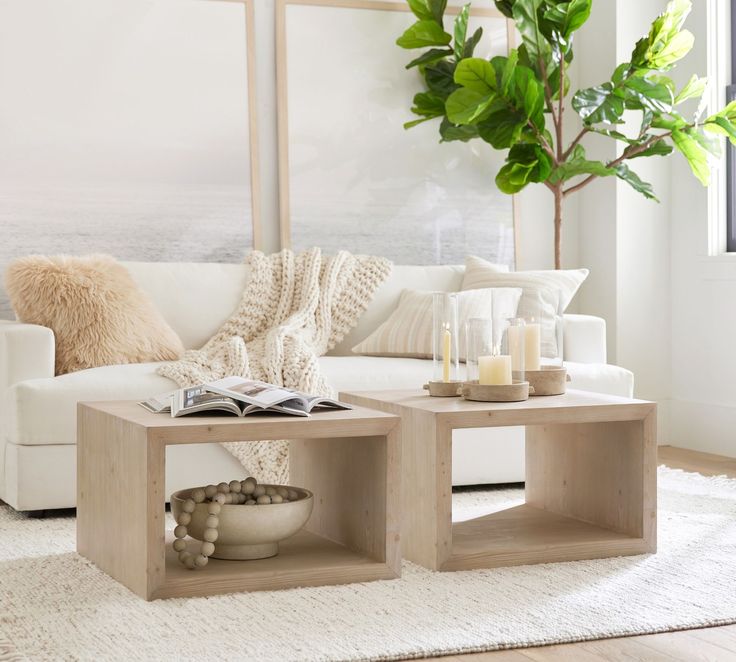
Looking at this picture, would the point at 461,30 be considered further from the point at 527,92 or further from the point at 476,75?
the point at 527,92

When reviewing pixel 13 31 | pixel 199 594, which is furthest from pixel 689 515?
pixel 13 31

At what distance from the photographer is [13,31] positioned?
4.27 m

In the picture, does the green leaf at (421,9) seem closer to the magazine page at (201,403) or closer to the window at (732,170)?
the window at (732,170)

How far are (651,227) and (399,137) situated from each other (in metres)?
1.21

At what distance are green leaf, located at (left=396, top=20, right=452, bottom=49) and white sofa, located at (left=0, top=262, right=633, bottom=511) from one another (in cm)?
98

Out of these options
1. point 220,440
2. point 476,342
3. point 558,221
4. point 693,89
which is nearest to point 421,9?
point 558,221

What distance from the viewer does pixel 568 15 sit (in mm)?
4332

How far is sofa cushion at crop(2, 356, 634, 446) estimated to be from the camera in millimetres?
3146

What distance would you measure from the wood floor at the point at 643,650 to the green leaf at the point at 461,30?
120 inches

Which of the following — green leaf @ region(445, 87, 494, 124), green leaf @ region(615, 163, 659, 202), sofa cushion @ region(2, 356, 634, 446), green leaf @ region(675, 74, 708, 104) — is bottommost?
sofa cushion @ region(2, 356, 634, 446)

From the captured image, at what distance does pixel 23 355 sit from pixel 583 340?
1973mm

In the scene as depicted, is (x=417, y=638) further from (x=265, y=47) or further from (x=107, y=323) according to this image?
(x=265, y=47)

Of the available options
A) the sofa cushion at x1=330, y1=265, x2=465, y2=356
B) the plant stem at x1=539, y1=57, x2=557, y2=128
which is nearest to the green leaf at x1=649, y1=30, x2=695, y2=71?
the plant stem at x1=539, y1=57, x2=557, y2=128

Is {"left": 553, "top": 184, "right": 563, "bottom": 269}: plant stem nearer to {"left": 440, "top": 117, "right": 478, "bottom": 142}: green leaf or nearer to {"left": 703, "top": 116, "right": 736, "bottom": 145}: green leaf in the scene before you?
{"left": 440, "top": 117, "right": 478, "bottom": 142}: green leaf
